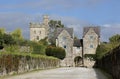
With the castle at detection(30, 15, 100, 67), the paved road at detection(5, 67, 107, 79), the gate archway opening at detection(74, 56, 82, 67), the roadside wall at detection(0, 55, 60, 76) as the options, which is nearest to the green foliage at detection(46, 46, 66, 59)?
the castle at detection(30, 15, 100, 67)

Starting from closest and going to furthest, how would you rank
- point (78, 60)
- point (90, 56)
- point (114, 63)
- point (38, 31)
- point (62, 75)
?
1. point (114, 63)
2. point (62, 75)
3. point (90, 56)
4. point (78, 60)
5. point (38, 31)

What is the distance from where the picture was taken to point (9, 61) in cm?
3319

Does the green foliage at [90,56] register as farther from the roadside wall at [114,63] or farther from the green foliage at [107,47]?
the roadside wall at [114,63]

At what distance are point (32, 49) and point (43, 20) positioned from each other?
217ft

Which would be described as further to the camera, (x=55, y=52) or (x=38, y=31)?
(x=38, y=31)

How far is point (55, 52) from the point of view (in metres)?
97.4

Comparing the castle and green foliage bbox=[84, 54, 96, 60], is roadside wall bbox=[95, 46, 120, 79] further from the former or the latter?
the castle

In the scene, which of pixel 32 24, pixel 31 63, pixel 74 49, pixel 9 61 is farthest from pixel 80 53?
pixel 9 61

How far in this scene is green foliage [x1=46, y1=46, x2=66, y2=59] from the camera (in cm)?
9655

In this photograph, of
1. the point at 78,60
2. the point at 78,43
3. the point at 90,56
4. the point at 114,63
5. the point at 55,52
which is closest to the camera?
the point at 114,63

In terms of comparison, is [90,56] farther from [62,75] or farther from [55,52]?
[62,75]

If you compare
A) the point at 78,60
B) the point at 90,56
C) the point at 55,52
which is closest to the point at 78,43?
the point at 78,60

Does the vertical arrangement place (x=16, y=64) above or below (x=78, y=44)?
below

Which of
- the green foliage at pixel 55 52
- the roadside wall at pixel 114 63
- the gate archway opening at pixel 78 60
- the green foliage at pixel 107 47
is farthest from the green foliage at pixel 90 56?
the roadside wall at pixel 114 63
